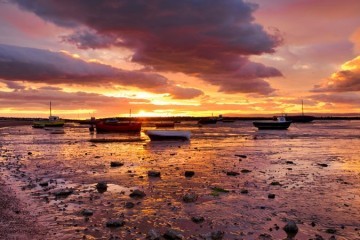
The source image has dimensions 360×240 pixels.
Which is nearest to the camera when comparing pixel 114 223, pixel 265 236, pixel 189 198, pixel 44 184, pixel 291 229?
pixel 265 236

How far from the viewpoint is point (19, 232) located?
1273 centimetres

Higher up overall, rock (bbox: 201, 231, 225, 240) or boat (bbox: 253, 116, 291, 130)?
boat (bbox: 253, 116, 291, 130)

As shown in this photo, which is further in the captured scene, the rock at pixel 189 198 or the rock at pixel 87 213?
the rock at pixel 189 198

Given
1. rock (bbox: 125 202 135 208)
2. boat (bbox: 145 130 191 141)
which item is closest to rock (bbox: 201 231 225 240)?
rock (bbox: 125 202 135 208)

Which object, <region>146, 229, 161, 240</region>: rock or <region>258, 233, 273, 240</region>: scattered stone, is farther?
<region>258, 233, 273, 240</region>: scattered stone

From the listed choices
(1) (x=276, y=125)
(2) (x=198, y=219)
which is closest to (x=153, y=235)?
(2) (x=198, y=219)

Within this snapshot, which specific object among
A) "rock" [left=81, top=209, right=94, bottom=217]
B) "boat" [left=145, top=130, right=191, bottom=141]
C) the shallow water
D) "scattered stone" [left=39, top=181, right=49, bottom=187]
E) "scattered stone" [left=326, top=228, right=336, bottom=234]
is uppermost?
"boat" [left=145, top=130, right=191, bottom=141]

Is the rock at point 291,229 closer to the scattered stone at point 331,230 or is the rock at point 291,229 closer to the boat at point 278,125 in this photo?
the scattered stone at point 331,230

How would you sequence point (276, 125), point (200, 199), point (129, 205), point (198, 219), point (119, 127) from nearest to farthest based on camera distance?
1. point (198, 219)
2. point (129, 205)
3. point (200, 199)
4. point (119, 127)
5. point (276, 125)

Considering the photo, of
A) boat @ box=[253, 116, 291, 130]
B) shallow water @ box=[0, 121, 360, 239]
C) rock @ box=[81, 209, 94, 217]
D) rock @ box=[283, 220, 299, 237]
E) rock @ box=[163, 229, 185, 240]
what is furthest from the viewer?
boat @ box=[253, 116, 291, 130]

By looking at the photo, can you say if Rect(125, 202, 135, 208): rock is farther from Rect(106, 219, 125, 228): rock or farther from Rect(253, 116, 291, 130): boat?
Rect(253, 116, 291, 130): boat

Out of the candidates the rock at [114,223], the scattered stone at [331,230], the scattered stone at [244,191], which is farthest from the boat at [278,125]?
the rock at [114,223]

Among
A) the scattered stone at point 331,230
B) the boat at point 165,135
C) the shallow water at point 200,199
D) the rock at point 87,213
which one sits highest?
the boat at point 165,135

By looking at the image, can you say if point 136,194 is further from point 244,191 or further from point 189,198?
point 244,191
